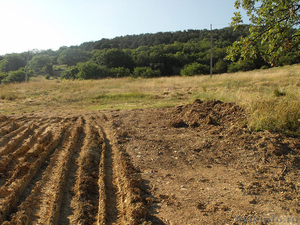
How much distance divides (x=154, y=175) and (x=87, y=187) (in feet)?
4.14

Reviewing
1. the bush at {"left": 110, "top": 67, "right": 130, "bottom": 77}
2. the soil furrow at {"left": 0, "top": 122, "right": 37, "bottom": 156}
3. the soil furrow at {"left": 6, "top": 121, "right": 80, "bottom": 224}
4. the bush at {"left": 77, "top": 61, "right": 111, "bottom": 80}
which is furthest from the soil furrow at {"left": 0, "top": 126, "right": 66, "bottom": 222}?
the bush at {"left": 110, "top": 67, "right": 130, "bottom": 77}

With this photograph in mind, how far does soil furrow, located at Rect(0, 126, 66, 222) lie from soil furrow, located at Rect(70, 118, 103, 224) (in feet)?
2.38

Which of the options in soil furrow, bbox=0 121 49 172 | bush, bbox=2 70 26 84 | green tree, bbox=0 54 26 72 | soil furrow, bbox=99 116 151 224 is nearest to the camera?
soil furrow, bbox=99 116 151 224

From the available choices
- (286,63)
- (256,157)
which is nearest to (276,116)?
(256,157)

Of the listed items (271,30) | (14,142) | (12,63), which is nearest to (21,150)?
(14,142)

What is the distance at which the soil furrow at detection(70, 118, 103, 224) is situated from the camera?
9.49 feet

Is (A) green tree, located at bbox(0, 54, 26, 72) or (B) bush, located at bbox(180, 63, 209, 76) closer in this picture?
(B) bush, located at bbox(180, 63, 209, 76)

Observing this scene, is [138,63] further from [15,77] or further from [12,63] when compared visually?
[12,63]

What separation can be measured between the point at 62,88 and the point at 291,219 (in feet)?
64.8

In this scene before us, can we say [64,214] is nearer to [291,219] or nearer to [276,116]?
[291,219]

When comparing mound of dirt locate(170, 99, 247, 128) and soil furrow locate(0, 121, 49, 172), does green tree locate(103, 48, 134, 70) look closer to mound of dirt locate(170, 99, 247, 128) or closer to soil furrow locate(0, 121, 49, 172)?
mound of dirt locate(170, 99, 247, 128)

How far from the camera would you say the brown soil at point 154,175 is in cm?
296

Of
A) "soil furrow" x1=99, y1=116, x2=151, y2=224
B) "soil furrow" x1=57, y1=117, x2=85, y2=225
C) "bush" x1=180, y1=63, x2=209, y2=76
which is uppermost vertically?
"bush" x1=180, y1=63, x2=209, y2=76

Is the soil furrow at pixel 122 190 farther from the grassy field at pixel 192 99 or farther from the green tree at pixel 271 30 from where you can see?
the green tree at pixel 271 30
